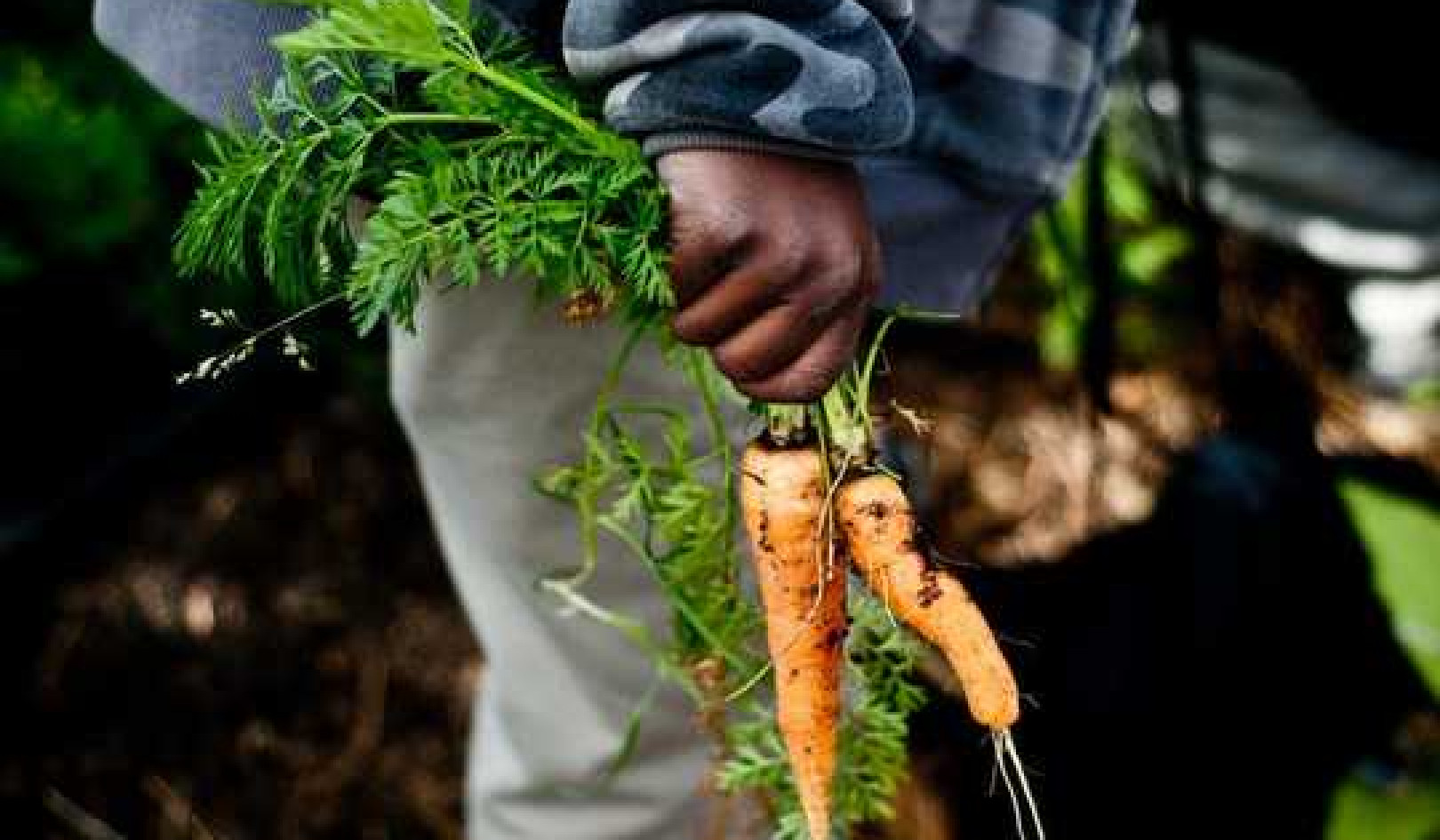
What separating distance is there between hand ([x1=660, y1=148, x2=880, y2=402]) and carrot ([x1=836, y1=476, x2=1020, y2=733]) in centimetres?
16

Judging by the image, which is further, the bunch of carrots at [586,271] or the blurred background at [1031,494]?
the blurred background at [1031,494]

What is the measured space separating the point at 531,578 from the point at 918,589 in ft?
1.44

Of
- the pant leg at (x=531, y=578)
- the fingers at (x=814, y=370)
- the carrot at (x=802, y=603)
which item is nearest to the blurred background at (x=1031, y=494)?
the pant leg at (x=531, y=578)

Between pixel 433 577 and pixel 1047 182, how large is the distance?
1.17 metres

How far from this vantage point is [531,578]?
1.49 metres

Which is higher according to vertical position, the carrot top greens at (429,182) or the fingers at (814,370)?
the carrot top greens at (429,182)

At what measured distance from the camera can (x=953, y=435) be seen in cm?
242

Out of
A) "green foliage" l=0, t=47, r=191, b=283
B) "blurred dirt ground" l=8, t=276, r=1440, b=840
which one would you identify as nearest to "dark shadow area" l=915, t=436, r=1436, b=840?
"blurred dirt ground" l=8, t=276, r=1440, b=840

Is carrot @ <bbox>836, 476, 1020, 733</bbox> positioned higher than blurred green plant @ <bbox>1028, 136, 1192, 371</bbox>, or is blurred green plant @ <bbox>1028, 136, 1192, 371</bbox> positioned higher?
carrot @ <bbox>836, 476, 1020, 733</bbox>

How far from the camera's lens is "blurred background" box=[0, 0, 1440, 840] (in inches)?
70.6

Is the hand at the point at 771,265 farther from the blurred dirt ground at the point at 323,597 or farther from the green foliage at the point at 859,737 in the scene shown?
the blurred dirt ground at the point at 323,597

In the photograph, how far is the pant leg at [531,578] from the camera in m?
1.35

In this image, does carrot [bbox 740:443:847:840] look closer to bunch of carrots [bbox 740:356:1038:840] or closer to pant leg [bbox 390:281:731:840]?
bunch of carrots [bbox 740:356:1038:840]

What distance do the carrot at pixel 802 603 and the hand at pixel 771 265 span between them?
14 centimetres
